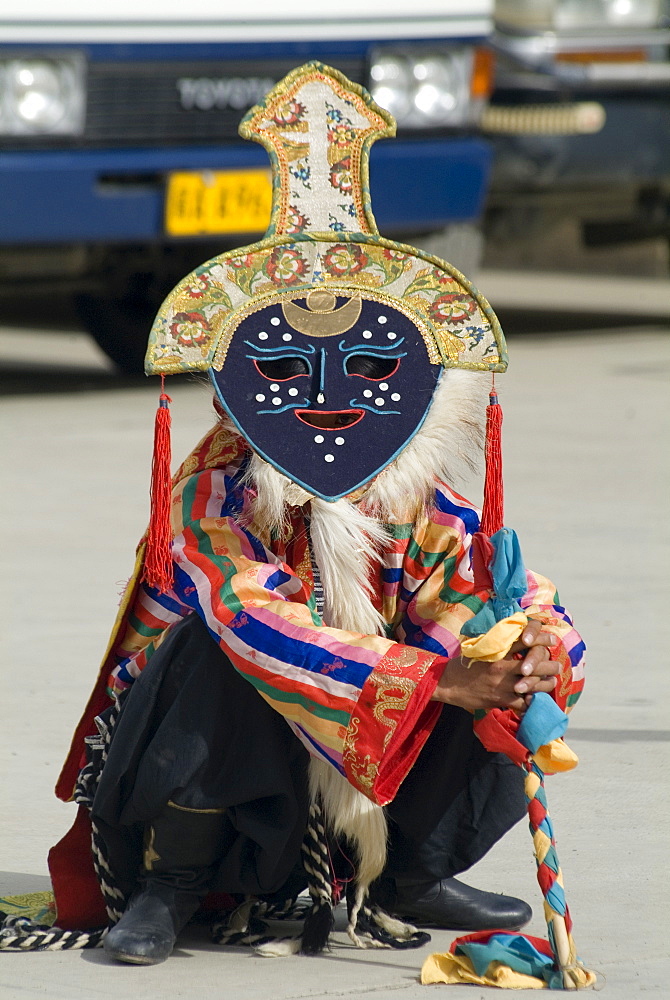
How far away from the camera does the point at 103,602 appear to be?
416cm

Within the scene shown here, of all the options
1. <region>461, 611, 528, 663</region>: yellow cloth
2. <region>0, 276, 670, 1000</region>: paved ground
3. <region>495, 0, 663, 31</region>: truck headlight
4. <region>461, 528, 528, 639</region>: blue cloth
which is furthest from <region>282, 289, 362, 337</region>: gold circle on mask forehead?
<region>495, 0, 663, 31</region>: truck headlight

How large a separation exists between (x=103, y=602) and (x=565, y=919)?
2.20m

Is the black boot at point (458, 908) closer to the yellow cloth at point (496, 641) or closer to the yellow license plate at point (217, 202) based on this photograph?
the yellow cloth at point (496, 641)

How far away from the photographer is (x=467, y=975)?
2.24 metres

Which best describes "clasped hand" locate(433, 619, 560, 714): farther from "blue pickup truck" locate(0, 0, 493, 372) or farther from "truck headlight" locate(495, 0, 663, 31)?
"truck headlight" locate(495, 0, 663, 31)

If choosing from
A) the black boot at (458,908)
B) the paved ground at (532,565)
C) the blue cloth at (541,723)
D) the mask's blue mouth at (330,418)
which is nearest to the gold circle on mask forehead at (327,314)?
the mask's blue mouth at (330,418)

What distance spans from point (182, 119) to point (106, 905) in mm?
4310

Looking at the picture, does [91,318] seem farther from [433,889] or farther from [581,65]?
[433,889]

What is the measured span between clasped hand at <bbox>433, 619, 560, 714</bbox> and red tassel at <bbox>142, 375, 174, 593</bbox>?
16.2 inches

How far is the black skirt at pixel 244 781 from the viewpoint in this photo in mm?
2240

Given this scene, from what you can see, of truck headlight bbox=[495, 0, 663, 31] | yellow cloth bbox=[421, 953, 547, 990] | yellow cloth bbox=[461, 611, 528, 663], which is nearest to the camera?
yellow cloth bbox=[461, 611, 528, 663]

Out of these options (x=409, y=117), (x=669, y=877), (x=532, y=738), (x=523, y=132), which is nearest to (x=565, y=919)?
(x=532, y=738)

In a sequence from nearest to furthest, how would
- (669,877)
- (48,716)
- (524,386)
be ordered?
1. (669,877)
2. (48,716)
3. (524,386)

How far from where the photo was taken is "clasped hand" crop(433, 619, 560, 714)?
2088 mm
